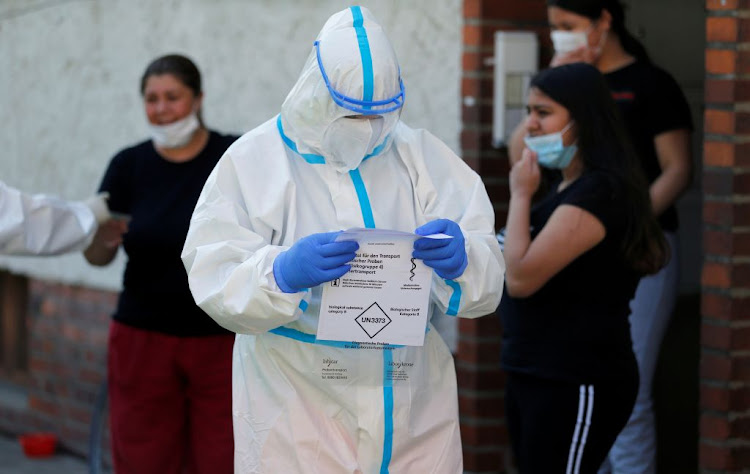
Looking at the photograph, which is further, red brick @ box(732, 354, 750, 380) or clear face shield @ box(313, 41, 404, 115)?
red brick @ box(732, 354, 750, 380)

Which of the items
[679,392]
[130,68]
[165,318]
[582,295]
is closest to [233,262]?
[582,295]

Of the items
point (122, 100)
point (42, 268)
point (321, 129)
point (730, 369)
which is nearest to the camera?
point (321, 129)

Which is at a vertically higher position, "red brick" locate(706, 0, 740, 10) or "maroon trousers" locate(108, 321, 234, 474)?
"red brick" locate(706, 0, 740, 10)

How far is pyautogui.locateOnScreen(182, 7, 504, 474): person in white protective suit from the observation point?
293 cm

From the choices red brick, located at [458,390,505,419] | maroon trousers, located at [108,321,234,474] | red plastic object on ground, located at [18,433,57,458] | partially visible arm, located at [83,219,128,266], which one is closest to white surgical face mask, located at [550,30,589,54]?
red brick, located at [458,390,505,419]

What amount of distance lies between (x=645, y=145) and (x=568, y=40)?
46 cm

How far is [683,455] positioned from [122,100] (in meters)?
3.20

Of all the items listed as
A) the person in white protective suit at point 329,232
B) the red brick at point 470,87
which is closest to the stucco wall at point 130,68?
the red brick at point 470,87

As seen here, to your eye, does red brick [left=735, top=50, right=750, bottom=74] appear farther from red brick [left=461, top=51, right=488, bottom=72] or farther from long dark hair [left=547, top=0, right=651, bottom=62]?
red brick [left=461, top=51, right=488, bottom=72]

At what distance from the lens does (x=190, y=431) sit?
14.9ft

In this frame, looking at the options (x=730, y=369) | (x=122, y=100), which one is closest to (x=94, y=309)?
(x=122, y=100)

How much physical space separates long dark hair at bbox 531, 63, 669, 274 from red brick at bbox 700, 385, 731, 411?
22.8 inches

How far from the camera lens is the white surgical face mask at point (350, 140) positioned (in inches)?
117

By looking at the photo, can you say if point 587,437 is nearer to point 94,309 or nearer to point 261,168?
point 261,168
